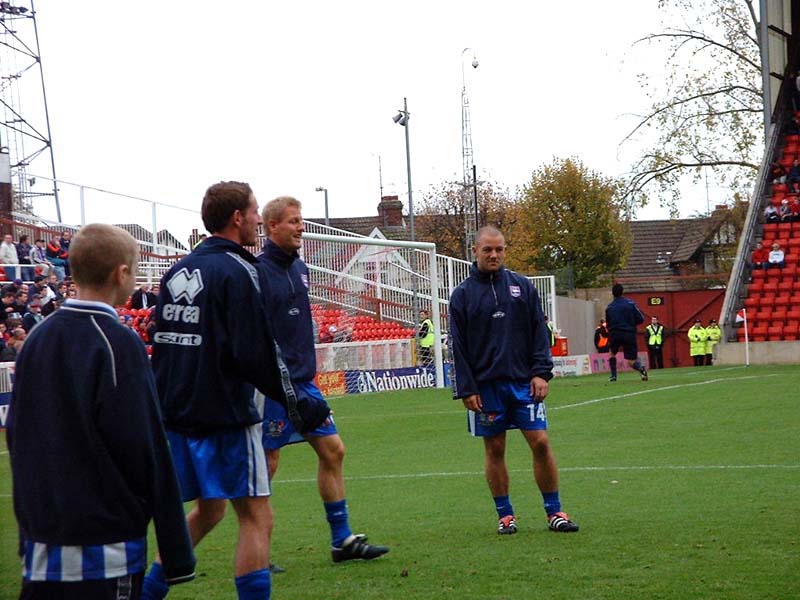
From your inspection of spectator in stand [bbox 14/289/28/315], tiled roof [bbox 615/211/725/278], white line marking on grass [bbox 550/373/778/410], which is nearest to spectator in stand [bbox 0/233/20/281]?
spectator in stand [bbox 14/289/28/315]

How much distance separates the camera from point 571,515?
29.7 ft

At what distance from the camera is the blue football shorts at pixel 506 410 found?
8.48m

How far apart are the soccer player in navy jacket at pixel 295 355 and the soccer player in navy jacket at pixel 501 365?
45.7 inches

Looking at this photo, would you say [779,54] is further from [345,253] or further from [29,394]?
[29,394]

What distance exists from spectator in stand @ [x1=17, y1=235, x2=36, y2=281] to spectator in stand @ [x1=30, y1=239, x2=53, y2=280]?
0.33 ft

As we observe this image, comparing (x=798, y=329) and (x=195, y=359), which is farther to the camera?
(x=798, y=329)

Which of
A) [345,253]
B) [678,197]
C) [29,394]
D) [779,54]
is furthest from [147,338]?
[678,197]

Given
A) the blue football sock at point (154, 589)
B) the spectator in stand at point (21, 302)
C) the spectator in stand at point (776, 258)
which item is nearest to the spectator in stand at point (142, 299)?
the spectator in stand at point (21, 302)

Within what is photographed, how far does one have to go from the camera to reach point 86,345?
3934 mm

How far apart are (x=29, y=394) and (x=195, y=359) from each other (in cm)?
156

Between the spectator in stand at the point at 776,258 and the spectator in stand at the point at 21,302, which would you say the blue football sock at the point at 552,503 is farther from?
the spectator in stand at the point at 776,258

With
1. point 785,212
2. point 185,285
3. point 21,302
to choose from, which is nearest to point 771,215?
point 785,212

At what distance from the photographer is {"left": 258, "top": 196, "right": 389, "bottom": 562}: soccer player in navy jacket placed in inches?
299

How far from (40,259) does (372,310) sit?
23.4ft
